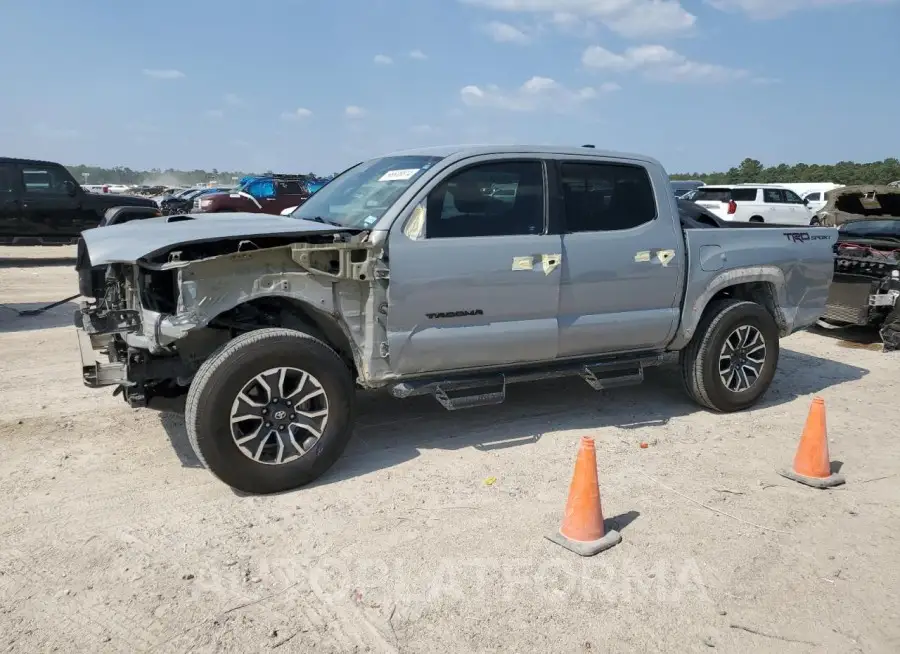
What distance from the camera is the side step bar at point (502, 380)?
4.68 meters

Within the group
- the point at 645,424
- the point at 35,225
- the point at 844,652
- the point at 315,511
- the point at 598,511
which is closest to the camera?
the point at 844,652

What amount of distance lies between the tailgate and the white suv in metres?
17.3

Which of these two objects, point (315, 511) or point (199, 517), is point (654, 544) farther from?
point (199, 517)

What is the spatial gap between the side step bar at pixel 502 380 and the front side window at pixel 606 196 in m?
1.00

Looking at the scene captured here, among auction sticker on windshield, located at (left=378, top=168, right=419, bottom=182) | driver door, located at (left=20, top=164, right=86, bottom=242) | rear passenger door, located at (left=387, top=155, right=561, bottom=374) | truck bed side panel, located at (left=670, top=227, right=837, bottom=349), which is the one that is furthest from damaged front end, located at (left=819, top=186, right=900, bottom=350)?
driver door, located at (left=20, top=164, right=86, bottom=242)

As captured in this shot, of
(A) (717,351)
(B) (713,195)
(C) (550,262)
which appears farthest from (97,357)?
(B) (713,195)

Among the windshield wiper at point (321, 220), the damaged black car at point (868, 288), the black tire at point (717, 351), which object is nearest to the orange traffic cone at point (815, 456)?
the black tire at point (717, 351)

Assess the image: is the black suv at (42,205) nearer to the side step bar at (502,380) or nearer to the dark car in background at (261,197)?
the dark car in background at (261,197)

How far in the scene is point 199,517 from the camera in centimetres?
390

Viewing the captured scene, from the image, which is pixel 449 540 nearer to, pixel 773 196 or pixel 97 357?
pixel 97 357

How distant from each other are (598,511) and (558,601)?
2.09 feet

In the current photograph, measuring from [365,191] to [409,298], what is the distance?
1.02m

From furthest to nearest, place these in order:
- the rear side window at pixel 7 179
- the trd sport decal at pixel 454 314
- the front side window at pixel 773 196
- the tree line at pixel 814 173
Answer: the tree line at pixel 814 173 < the front side window at pixel 773 196 < the rear side window at pixel 7 179 < the trd sport decal at pixel 454 314

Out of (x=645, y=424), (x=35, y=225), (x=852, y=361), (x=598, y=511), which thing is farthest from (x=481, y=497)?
(x=35, y=225)
